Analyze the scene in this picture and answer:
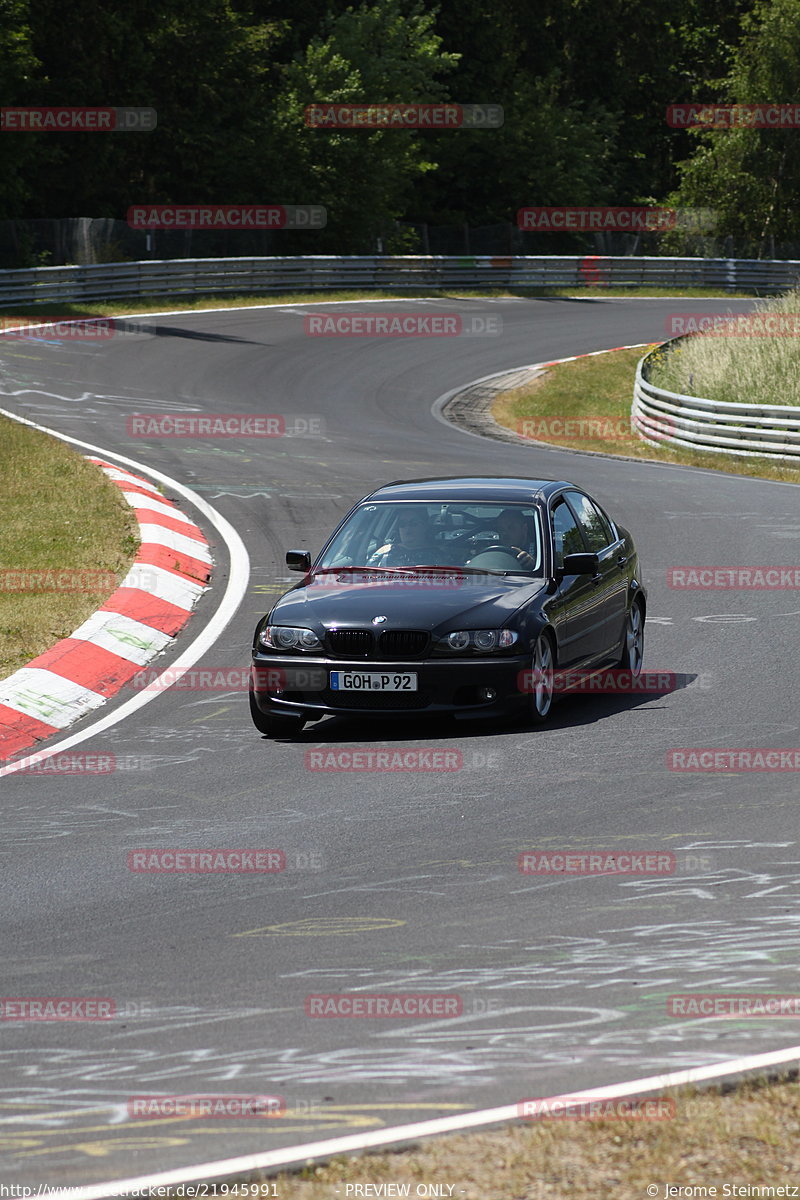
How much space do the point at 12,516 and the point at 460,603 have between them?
8461 mm

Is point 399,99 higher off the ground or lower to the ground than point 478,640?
higher

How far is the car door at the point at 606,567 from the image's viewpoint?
37.2ft

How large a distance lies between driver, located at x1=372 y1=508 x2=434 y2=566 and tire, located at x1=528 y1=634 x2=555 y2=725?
114 cm

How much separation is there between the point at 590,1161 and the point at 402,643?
5.87m

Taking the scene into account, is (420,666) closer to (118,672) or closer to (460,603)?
(460,603)

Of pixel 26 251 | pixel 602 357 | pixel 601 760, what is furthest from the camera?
pixel 26 251

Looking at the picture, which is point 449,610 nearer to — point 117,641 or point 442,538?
point 442,538

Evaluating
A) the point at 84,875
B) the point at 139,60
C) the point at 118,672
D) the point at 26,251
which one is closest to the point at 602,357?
the point at 26,251

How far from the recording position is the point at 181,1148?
4379mm

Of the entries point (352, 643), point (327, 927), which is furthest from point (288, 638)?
point (327, 927)

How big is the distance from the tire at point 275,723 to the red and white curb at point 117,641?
141 cm

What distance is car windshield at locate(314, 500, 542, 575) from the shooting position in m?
11.0

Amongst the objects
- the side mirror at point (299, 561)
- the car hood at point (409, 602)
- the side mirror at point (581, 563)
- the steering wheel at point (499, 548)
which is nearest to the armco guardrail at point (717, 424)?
the steering wheel at point (499, 548)

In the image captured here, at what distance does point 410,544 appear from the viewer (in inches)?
436
